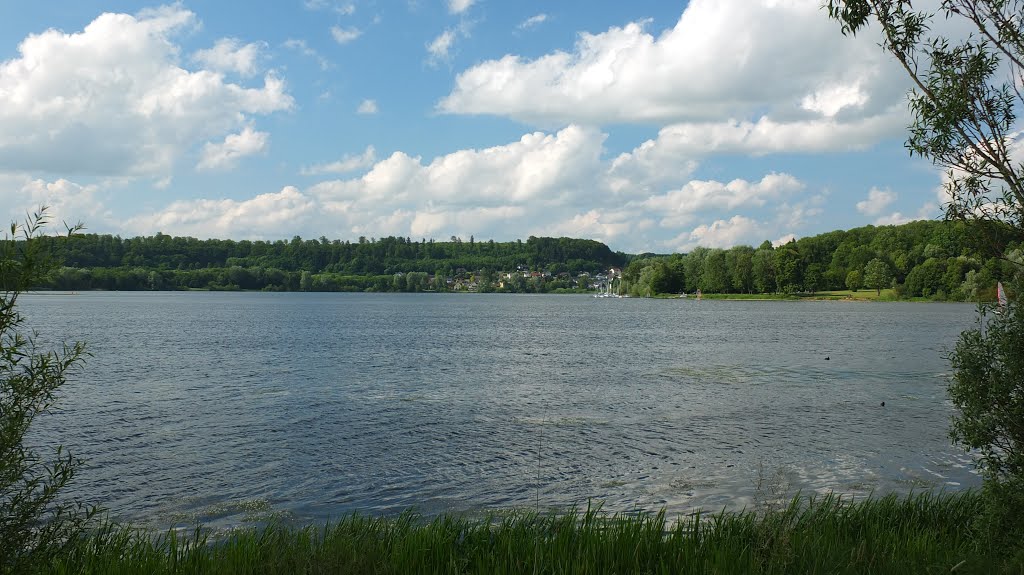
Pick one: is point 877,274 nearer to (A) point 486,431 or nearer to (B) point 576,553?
(A) point 486,431

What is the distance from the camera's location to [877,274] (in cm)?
19162

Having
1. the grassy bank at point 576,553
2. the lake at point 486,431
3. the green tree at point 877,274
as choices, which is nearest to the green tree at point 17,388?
the grassy bank at point 576,553

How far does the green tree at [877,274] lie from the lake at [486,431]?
487ft

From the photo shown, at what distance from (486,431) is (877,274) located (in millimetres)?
193372

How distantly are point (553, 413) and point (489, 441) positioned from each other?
675 centimetres

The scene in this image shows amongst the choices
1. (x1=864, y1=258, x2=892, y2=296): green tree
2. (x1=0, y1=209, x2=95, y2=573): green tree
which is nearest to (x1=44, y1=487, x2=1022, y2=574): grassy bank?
(x1=0, y1=209, x2=95, y2=573): green tree

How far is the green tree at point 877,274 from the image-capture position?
192 m

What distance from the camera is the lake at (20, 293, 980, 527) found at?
18.8 m

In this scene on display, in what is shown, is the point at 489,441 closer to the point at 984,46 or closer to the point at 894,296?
the point at 984,46

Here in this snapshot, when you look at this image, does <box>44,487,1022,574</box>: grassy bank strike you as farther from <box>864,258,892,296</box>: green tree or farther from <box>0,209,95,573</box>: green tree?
<box>864,258,892,296</box>: green tree

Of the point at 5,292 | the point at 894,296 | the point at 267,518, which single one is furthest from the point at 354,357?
the point at 894,296

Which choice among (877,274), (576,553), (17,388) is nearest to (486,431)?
(576,553)

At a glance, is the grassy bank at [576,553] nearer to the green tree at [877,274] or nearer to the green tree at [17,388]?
the green tree at [17,388]

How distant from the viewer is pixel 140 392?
1454 inches
